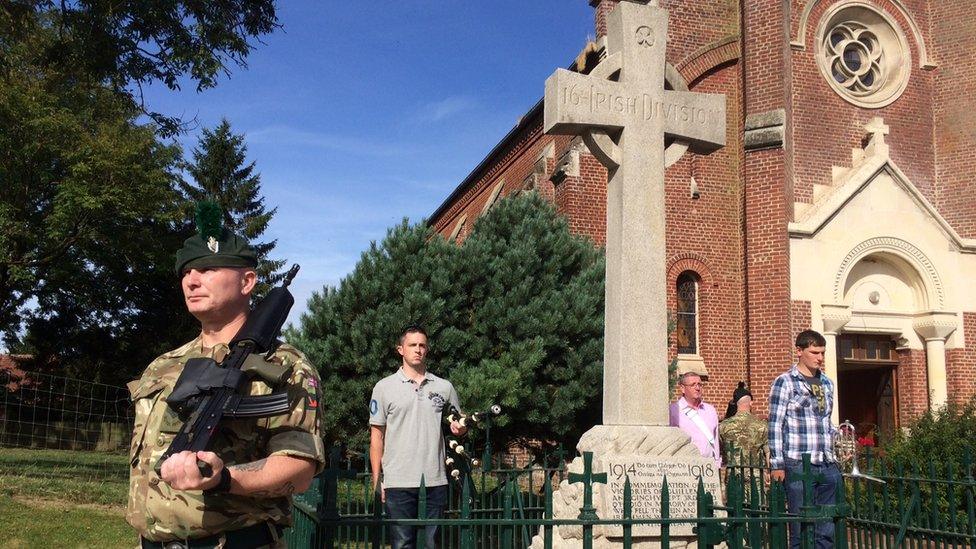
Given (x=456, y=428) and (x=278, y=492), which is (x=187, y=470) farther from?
(x=456, y=428)

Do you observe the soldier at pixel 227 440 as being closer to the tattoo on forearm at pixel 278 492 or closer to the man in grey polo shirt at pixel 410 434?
the tattoo on forearm at pixel 278 492

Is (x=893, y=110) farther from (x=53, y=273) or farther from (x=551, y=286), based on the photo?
(x=53, y=273)

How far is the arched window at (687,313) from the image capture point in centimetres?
1711

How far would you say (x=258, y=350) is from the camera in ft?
8.96

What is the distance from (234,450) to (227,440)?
0.04m

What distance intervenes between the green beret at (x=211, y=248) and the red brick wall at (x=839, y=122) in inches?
622

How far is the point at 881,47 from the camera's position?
1870 cm

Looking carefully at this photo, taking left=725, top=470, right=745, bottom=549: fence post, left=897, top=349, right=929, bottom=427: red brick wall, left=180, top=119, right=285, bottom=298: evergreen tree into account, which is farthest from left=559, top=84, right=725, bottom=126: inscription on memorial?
left=180, top=119, right=285, bottom=298: evergreen tree

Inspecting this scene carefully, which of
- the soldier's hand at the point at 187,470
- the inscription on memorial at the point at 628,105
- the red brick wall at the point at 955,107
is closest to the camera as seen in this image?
the soldier's hand at the point at 187,470

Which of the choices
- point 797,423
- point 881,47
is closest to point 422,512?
point 797,423

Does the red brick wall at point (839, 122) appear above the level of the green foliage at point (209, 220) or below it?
above

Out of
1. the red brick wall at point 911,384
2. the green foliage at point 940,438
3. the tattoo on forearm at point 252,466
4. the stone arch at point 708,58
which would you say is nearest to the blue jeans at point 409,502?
the tattoo on forearm at point 252,466

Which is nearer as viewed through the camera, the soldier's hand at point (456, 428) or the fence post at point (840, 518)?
the fence post at point (840, 518)

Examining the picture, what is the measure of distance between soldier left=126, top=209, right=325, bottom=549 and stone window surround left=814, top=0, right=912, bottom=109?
682 inches
